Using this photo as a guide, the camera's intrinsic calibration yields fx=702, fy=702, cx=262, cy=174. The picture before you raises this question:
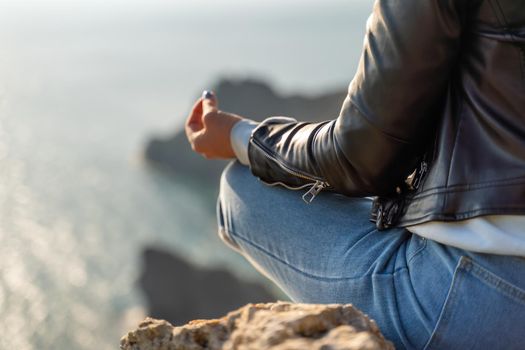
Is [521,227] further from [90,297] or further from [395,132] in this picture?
[90,297]

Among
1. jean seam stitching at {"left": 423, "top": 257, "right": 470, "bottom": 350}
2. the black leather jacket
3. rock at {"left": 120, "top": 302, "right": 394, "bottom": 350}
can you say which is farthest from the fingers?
jean seam stitching at {"left": 423, "top": 257, "right": 470, "bottom": 350}

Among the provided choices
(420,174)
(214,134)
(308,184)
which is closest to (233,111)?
(214,134)

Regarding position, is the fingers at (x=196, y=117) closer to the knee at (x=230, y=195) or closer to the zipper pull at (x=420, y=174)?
the knee at (x=230, y=195)

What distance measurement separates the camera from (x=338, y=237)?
46.7 inches

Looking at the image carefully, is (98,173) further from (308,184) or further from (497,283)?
(497,283)

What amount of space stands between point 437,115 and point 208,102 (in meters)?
0.69

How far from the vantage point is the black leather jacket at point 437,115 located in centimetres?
94

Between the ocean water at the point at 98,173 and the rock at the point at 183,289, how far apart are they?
734 millimetres

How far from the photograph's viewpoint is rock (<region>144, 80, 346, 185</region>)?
1299 inches

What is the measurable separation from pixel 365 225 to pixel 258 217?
0.22m

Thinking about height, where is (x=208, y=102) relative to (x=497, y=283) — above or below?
above

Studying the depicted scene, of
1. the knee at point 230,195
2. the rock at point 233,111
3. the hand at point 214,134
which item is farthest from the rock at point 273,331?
the rock at point 233,111

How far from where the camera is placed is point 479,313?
0.98 metres

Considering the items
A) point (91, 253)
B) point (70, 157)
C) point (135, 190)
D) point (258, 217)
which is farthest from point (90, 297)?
point (258, 217)
